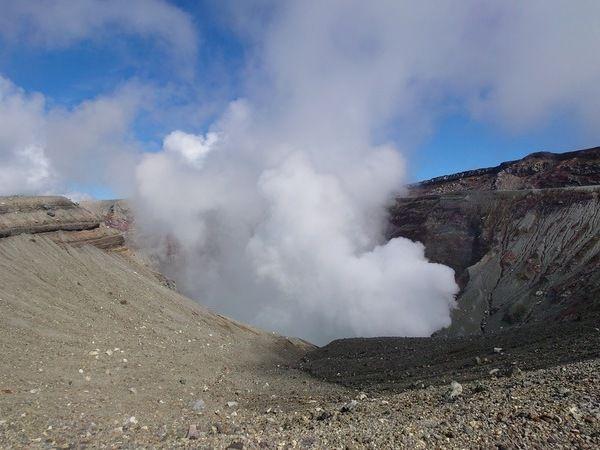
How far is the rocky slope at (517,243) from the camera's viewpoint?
3741cm

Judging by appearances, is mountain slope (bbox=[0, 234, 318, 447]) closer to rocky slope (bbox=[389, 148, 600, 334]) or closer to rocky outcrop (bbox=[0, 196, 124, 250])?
rocky outcrop (bbox=[0, 196, 124, 250])

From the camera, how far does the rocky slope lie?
123 feet

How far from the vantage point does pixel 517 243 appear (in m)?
48.5

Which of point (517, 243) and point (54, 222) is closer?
point (54, 222)

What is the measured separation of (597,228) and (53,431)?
1818 inches

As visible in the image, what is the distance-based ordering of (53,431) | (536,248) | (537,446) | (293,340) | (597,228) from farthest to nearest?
(536,248), (597,228), (293,340), (53,431), (537,446)

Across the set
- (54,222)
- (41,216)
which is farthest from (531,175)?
(41,216)

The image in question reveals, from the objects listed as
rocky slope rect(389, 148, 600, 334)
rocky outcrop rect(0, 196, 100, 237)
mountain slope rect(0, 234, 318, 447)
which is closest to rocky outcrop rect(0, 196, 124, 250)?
rocky outcrop rect(0, 196, 100, 237)

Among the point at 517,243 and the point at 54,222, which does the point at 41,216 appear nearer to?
the point at 54,222

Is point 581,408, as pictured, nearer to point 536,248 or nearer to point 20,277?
point 20,277

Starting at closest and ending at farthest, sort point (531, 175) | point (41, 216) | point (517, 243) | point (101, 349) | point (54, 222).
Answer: point (101, 349), point (41, 216), point (54, 222), point (517, 243), point (531, 175)

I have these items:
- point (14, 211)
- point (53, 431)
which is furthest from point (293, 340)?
point (53, 431)

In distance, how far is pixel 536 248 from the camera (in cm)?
4566

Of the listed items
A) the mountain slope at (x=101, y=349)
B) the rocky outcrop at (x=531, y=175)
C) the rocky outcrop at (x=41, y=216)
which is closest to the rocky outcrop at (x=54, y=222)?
the rocky outcrop at (x=41, y=216)
